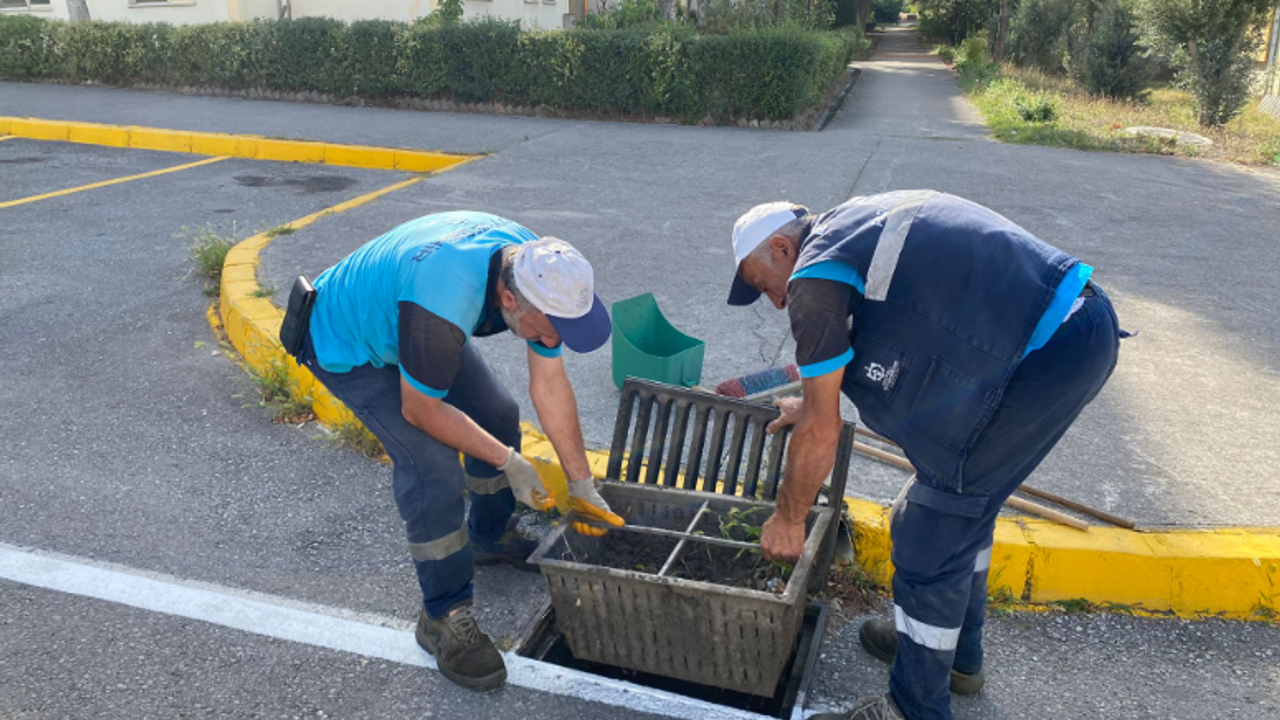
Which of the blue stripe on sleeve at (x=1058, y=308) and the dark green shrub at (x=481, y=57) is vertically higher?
the dark green shrub at (x=481, y=57)

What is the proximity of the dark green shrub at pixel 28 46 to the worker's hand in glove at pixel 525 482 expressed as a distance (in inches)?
673

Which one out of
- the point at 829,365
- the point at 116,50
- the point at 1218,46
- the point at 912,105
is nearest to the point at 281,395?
the point at 829,365

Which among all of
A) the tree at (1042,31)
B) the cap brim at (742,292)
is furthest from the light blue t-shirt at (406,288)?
the tree at (1042,31)

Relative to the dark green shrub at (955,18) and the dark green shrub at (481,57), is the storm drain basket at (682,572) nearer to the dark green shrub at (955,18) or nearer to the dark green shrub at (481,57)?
the dark green shrub at (481,57)

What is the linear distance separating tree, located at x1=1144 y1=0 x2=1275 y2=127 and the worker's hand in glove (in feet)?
55.4

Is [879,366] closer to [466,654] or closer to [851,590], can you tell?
[851,590]

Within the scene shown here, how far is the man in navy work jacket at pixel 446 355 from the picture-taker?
2.54 m

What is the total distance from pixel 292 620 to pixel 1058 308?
8.25 ft

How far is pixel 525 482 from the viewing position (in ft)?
9.56

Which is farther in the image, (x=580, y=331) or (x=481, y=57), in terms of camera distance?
(x=481, y=57)

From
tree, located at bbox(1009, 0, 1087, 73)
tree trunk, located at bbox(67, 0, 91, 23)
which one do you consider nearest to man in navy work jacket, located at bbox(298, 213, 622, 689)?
tree trunk, located at bbox(67, 0, 91, 23)

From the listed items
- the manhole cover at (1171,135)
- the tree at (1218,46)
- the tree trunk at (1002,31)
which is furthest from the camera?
the tree trunk at (1002,31)

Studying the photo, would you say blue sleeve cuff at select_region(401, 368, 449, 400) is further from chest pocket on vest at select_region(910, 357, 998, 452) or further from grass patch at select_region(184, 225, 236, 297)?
grass patch at select_region(184, 225, 236, 297)

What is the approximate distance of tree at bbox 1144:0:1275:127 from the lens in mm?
15516
